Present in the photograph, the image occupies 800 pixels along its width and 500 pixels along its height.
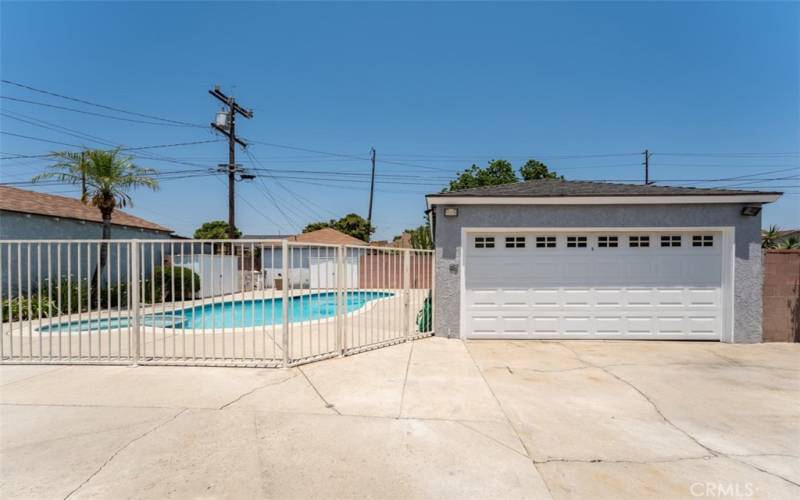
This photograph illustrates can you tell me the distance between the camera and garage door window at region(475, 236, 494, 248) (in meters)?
8.57

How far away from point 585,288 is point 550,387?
3.87 meters

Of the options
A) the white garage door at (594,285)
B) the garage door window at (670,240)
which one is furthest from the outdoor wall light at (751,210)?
the garage door window at (670,240)

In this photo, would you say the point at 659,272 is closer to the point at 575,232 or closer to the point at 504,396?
the point at 575,232

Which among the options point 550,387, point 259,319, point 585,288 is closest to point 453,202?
point 585,288

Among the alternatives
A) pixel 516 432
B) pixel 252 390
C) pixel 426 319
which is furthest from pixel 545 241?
pixel 252 390

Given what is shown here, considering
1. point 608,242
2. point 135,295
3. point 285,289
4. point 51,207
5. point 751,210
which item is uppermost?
point 51,207

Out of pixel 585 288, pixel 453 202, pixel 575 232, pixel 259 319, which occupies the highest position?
pixel 453 202

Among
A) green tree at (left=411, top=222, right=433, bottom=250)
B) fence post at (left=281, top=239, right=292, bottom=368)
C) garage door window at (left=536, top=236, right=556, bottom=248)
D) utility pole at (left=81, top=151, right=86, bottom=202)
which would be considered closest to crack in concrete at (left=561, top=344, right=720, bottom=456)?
garage door window at (left=536, top=236, right=556, bottom=248)

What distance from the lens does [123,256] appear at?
17.1 meters

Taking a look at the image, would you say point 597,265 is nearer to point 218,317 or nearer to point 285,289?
point 285,289

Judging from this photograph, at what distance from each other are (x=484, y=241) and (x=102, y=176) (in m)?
14.0

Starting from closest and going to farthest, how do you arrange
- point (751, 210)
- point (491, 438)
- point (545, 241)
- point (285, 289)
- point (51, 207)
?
point (491, 438) → point (285, 289) → point (751, 210) → point (545, 241) → point (51, 207)

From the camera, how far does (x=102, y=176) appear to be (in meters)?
13.3

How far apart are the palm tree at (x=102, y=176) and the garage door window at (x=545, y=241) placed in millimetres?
14376
